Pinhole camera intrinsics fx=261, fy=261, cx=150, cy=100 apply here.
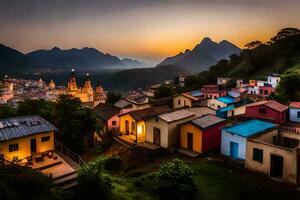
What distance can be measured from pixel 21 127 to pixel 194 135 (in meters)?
16.5

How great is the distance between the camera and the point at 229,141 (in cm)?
2516

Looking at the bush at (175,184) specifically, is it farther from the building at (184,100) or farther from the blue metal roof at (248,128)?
the building at (184,100)

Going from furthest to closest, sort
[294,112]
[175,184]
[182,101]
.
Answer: [182,101] → [294,112] → [175,184]

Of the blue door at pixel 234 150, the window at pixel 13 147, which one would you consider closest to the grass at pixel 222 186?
the blue door at pixel 234 150

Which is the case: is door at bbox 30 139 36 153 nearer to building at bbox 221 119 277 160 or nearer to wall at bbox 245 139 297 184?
building at bbox 221 119 277 160

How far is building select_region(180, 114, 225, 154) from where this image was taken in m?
26.9

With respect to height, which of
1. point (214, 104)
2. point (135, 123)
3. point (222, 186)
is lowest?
point (222, 186)

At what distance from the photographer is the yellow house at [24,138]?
65.0 ft

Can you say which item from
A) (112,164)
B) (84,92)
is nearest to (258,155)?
(112,164)

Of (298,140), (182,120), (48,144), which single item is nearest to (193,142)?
(182,120)

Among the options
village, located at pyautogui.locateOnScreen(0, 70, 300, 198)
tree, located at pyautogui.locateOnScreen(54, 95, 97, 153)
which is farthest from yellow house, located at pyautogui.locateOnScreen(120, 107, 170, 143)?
tree, located at pyautogui.locateOnScreen(54, 95, 97, 153)

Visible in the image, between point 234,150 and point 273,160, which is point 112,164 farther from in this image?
point 273,160

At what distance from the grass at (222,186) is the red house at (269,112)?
40.1 ft

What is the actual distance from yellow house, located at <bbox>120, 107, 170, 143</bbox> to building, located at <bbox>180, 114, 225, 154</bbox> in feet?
20.5
